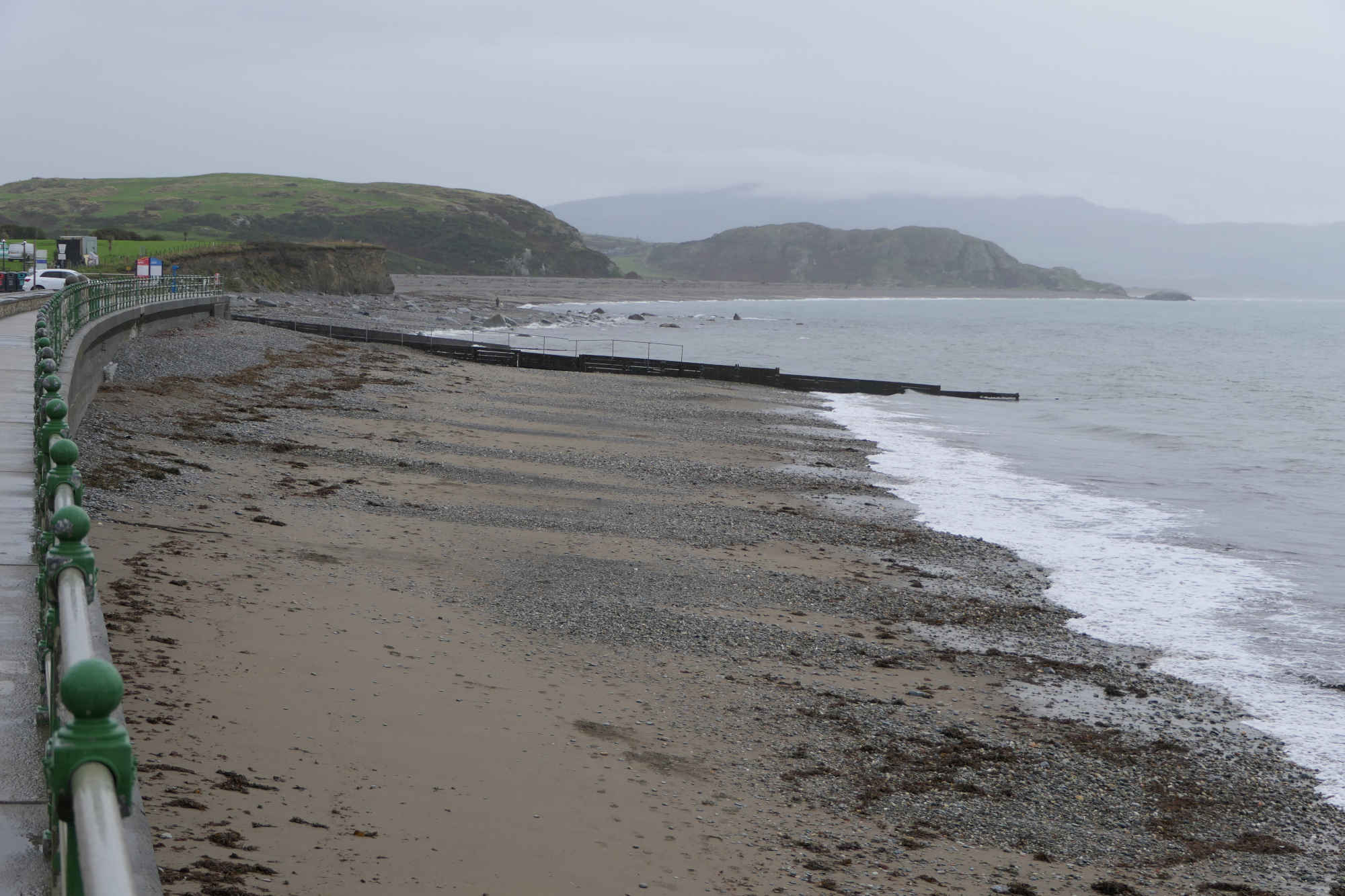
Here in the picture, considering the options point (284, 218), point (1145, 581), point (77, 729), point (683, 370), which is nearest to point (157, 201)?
point (284, 218)

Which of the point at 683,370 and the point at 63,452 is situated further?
the point at 683,370

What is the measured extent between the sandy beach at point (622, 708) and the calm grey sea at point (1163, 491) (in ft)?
2.90

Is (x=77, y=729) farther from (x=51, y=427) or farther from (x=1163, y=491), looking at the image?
(x=1163, y=491)

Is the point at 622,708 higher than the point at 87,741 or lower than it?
lower

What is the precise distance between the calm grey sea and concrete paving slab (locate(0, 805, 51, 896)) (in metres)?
8.79

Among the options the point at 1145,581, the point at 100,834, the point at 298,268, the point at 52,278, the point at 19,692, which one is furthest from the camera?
the point at 298,268

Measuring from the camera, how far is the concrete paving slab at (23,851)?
352 centimetres

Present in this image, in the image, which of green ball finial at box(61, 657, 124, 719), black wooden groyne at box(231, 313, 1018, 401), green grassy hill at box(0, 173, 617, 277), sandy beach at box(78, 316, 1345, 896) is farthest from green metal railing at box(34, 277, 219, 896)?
green grassy hill at box(0, 173, 617, 277)

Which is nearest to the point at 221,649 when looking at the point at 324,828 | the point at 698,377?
the point at 324,828

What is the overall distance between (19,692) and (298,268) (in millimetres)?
95192

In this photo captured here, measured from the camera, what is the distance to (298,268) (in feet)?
310

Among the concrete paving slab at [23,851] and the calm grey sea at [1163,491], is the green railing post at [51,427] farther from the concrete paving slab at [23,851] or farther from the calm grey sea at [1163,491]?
the calm grey sea at [1163,491]

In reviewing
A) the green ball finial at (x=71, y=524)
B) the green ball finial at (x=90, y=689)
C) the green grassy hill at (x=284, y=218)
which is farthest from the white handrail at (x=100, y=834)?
the green grassy hill at (x=284, y=218)

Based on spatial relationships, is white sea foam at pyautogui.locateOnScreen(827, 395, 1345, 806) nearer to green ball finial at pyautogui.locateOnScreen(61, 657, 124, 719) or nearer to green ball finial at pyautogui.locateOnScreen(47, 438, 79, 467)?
green ball finial at pyautogui.locateOnScreen(47, 438, 79, 467)
